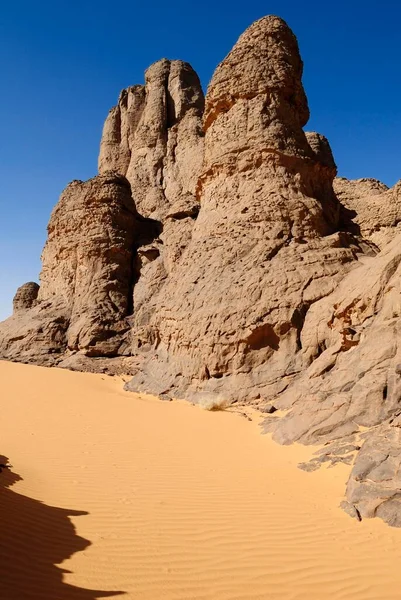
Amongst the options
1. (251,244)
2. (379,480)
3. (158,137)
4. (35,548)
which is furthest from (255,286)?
A: (158,137)

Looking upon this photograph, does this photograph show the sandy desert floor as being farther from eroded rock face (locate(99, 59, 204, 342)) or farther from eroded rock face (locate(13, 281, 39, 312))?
eroded rock face (locate(13, 281, 39, 312))

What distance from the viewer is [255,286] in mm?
12914

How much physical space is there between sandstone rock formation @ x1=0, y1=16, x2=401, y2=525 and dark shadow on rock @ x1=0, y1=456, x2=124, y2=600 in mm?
3176

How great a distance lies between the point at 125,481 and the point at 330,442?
3424 millimetres

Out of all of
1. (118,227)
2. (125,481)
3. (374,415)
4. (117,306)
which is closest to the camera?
(125,481)

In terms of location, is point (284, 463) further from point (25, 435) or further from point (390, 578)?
point (25, 435)

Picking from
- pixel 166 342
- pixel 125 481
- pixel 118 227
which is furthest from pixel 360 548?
pixel 118 227

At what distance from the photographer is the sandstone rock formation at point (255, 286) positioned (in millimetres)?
7637

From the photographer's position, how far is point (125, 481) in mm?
6031

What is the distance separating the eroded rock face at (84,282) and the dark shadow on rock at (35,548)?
1531 centimetres

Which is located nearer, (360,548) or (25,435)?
(360,548)

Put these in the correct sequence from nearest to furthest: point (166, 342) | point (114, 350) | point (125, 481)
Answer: point (125, 481)
point (166, 342)
point (114, 350)

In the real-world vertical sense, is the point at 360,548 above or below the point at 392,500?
below

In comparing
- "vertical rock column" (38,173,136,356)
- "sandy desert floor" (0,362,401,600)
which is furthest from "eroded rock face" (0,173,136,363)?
"sandy desert floor" (0,362,401,600)
